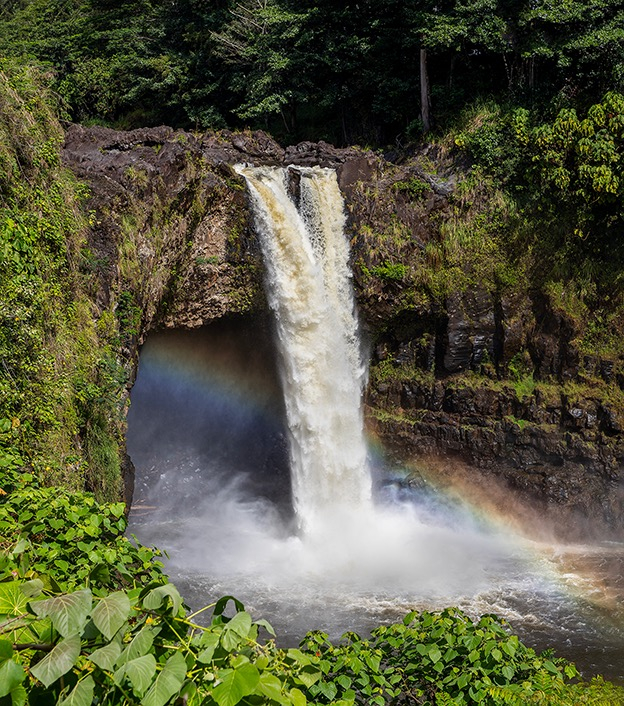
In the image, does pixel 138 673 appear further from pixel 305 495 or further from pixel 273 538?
pixel 305 495

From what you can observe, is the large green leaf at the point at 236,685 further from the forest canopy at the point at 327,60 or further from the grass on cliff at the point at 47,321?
the forest canopy at the point at 327,60

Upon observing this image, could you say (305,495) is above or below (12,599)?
below

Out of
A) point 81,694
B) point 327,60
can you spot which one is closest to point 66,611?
point 81,694

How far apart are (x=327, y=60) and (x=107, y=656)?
20.9 metres

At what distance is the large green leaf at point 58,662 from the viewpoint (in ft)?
6.10

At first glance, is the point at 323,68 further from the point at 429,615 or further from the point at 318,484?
the point at 429,615

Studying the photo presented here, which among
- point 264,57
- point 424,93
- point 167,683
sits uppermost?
point 264,57

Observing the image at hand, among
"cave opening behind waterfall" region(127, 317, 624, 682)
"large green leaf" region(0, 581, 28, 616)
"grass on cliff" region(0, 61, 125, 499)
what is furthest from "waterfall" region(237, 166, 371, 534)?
"large green leaf" region(0, 581, 28, 616)

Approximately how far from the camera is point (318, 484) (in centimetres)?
1585

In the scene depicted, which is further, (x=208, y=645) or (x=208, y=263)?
(x=208, y=263)

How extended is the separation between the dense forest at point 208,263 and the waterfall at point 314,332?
41.7 inches

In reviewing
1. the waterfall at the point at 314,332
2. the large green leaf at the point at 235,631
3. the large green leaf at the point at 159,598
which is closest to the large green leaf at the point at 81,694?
the large green leaf at the point at 159,598

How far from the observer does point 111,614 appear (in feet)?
6.70

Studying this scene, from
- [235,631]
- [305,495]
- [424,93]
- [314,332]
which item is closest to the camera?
[235,631]
